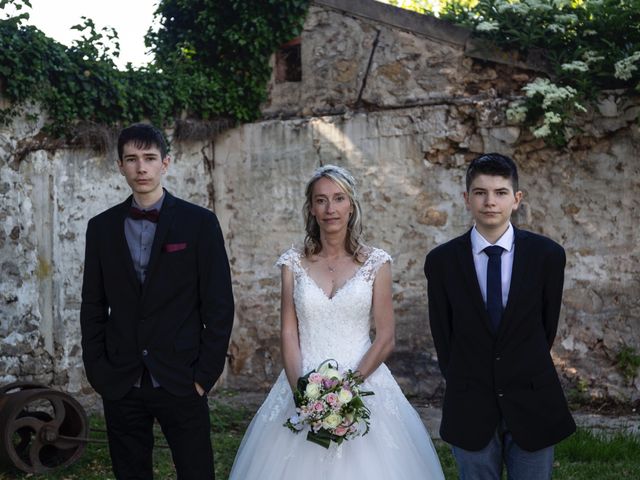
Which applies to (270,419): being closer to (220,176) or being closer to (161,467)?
(161,467)

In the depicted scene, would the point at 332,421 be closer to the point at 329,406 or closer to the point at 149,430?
the point at 329,406

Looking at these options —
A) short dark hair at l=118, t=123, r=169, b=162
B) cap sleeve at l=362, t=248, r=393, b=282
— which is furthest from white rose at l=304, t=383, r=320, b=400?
short dark hair at l=118, t=123, r=169, b=162

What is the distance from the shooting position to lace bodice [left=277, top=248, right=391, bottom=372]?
163 inches

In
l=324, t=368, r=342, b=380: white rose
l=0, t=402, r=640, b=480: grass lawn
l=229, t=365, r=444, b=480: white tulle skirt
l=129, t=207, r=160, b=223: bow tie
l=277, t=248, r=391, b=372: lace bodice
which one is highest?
l=129, t=207, r=160, b=223: bow tie

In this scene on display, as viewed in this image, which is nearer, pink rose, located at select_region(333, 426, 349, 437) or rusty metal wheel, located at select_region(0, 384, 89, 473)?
pink rose, located at select_region(333, 426, 349, 437)

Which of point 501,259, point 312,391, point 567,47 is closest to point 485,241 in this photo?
point 501,259

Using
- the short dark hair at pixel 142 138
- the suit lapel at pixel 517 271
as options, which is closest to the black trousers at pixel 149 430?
the short dark hair at pixel 142 138

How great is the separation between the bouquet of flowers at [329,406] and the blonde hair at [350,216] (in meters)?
0.73

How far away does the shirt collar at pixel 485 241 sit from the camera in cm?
334

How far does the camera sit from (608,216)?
7.18m

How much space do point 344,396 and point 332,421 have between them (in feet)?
0.40

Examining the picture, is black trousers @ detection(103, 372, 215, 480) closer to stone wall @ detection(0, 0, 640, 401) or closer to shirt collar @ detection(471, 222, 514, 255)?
shirt collar @ detection(471, 222, 514, 255)

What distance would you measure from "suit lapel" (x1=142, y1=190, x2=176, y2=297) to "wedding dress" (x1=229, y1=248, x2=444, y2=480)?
0.80m

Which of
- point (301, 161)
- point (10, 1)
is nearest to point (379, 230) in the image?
point (301, 161)
